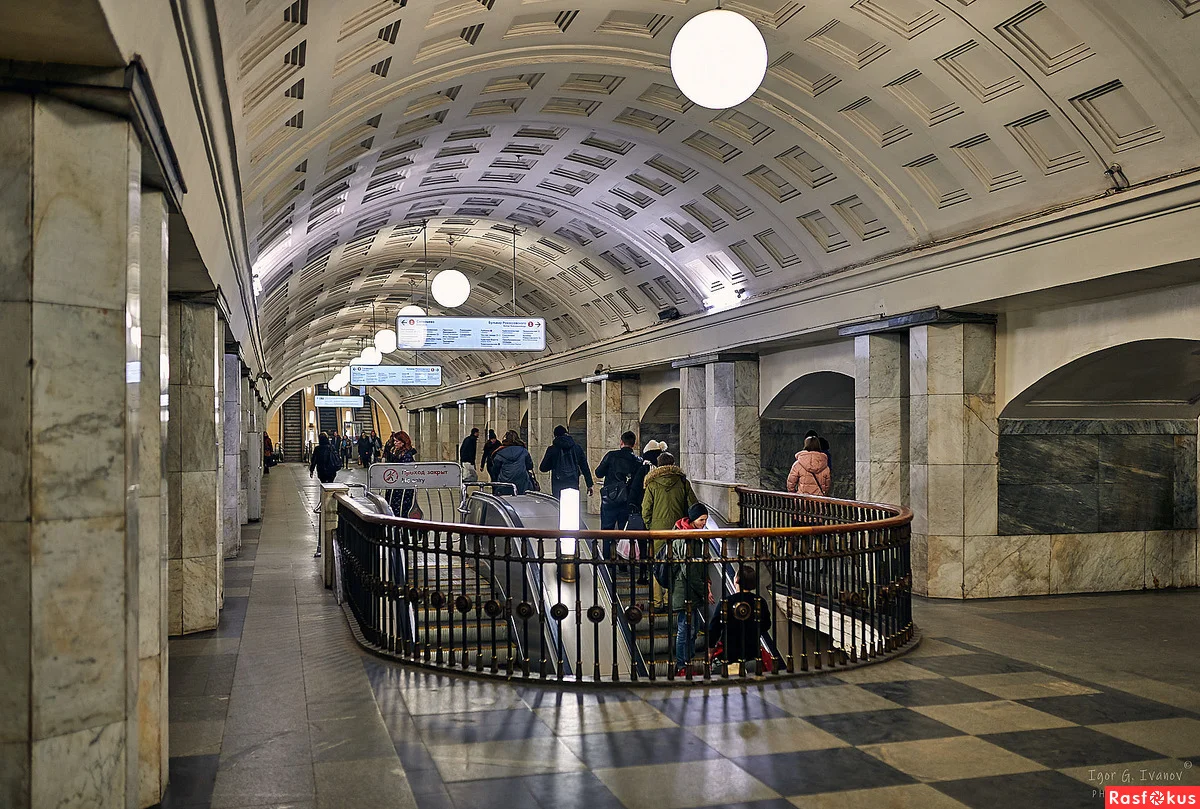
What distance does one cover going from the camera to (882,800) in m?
4.24

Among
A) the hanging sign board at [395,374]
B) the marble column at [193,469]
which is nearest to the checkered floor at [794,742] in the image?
the marble column at [193,469]

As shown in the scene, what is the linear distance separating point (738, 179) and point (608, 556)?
7.09 metres

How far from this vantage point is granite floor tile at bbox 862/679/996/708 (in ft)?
19.4

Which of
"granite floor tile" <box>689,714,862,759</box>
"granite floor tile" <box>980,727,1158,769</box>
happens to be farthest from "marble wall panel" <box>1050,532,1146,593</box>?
"granite floor tile" <box>689,714,862,759</box>

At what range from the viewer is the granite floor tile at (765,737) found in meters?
4.95

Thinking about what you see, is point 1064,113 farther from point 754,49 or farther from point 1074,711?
point 1074,711

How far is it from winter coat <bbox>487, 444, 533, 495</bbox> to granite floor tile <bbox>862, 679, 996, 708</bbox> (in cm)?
705

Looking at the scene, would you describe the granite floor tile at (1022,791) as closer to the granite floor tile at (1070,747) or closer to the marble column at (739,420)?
the granite floor tile at (1070,747)

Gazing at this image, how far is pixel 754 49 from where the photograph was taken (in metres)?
6.36

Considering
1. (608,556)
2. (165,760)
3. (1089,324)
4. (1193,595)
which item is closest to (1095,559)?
(1193,595)

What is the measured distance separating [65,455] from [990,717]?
4757 millimetres

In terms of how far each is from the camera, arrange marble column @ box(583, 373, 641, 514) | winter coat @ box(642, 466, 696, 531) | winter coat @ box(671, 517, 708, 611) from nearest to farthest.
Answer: winter coat @ box(671, 517, 708, 611)
winter coat @ box(642, 466, 696, 531)
marble column @ box(583, 373, 641, 514)

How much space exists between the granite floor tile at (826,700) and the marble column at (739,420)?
30.5 ft

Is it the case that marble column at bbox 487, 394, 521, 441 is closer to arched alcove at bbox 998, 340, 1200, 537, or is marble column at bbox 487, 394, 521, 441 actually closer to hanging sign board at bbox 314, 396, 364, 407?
hanging sign board at bbox 314, 396, 364, 407
